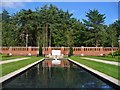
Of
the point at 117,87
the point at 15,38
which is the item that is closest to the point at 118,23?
the point at 15,38

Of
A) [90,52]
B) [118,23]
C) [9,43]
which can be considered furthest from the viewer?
[118,23]

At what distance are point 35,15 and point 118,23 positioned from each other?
20.9 meters

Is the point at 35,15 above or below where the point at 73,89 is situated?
above

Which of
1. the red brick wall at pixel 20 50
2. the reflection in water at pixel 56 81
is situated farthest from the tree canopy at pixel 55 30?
the reflection in water at pixel 56 81

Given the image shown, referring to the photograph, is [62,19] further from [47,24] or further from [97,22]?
[97,22]

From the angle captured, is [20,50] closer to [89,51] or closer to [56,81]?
[89,51]

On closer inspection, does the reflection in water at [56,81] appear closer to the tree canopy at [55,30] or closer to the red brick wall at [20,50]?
the red brick wall at [20,50]

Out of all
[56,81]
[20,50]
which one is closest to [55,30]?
[20,50]

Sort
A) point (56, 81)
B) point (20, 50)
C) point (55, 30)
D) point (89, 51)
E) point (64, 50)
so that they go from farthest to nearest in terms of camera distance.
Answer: point (55, 30)
point (20, 50)
point (64, 50)
point (89, 51)
point (56, 81)

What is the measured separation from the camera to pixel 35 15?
64500 millimetres

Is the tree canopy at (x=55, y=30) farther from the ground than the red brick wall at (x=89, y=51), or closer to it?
farther from the ground

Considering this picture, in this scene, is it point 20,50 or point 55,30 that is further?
point 55,30

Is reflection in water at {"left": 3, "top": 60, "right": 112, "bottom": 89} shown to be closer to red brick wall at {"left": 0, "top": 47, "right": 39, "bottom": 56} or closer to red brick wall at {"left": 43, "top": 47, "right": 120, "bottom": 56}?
red brick wall at {"left": 43, "top": 47, "right": 120, "bottom": 56}

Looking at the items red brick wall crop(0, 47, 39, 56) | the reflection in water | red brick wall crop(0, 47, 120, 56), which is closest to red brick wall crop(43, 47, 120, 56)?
red brick wall crop(0, 47, 120, 56)
